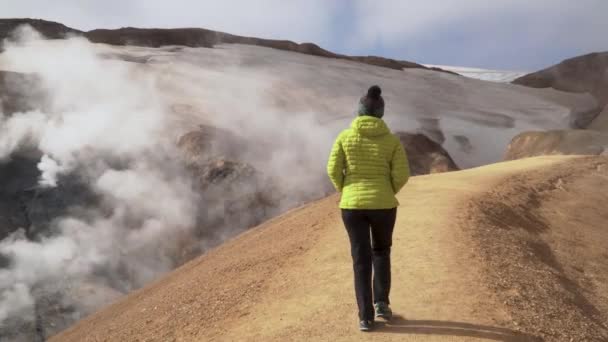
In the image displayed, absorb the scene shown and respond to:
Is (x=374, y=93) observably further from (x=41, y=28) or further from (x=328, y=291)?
(x=41, y=28)

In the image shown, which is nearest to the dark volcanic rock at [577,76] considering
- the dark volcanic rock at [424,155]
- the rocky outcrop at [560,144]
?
the rocky outcrop at [560,144]

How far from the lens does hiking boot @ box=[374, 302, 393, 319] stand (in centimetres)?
360

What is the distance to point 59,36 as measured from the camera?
22125 millimetres

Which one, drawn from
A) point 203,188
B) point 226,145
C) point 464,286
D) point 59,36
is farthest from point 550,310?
point 59,36

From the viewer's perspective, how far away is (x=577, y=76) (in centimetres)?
3381

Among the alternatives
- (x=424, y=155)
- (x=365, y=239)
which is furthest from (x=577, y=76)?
(x=365, y=239)

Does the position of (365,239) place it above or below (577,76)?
below

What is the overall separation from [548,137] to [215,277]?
43.2ft

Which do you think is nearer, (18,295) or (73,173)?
(18,295)

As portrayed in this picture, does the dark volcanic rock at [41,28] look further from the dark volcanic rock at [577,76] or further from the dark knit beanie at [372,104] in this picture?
the dark volcanic rock at [577,76]

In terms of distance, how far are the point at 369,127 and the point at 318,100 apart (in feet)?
56.3

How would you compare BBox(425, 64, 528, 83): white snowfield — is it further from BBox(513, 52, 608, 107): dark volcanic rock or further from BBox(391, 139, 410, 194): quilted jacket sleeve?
BBox(391, 139, 410, 194): quilted jacket sleeve

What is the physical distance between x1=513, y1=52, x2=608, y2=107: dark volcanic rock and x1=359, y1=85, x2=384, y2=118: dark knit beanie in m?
31.1

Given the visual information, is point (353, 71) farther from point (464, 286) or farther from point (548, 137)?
point (464, 286)
